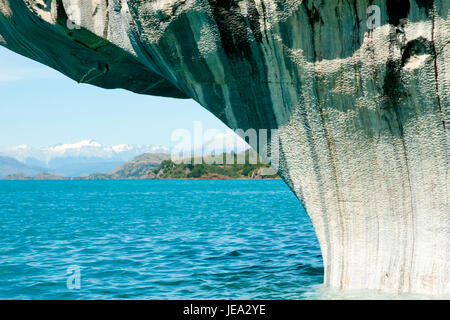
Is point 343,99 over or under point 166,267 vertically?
over

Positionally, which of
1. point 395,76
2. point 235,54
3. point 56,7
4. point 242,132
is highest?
point 56,7

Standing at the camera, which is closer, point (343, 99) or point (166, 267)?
point (343, 99)

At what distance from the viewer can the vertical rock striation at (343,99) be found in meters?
6.99

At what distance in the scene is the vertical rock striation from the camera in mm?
6988

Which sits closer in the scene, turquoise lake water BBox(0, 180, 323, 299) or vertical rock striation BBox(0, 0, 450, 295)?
vertical rock striation BBox(0, 0, 450, 295)

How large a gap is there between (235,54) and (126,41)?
2.06 m

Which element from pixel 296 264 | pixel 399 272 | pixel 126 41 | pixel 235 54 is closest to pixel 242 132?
pixel 235 54

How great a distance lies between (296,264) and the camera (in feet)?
41.1

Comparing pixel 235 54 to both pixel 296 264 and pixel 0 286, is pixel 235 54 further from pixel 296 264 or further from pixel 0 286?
pixel 0 286

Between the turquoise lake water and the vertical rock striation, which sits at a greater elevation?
the vertical rock striation

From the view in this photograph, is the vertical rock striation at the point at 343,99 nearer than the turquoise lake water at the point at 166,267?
Yes

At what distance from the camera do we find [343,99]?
7.45 metres

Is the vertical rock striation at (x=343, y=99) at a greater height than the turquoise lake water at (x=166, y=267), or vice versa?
the vertical rock striation at (x=343, y=99)

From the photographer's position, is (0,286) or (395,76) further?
(0,286)
